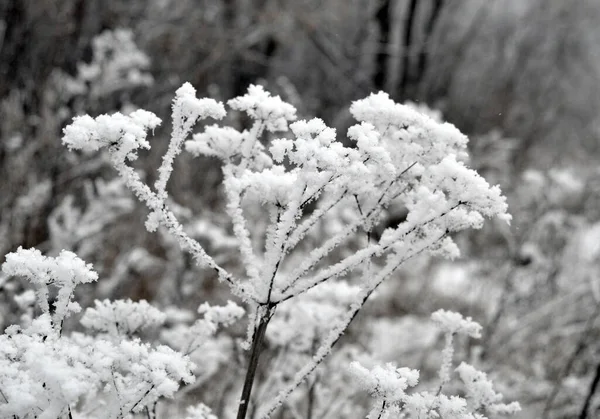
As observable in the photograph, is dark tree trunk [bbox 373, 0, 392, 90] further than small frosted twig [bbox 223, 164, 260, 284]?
Yes

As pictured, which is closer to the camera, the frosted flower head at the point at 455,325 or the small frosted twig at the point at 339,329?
the small frosted twig at the point at 339,329

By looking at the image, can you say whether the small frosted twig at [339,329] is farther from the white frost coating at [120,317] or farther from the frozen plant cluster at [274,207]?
the white frost coating at [120,317]

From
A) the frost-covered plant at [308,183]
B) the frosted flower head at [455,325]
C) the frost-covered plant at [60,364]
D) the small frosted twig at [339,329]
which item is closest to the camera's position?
the frost-covered plant at [60,364]

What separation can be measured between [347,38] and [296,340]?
37.2 ft

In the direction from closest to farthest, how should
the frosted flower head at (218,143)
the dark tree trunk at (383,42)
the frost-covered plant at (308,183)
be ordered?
the frost-covered plant at (308,183)
the frosted flower head at (218,143)
the dark tree trunk at (383,42)

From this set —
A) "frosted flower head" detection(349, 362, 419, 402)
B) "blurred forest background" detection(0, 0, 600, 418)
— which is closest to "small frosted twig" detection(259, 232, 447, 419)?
"frosted flower head" detection(349, 362, 419, 402)

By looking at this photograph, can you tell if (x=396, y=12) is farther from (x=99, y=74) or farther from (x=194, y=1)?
(x=99, y=74)

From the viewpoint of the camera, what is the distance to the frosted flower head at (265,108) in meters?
1.33

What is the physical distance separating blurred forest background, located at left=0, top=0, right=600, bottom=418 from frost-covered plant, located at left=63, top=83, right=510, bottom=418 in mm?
1103

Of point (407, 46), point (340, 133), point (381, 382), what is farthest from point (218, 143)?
point (407, 46)

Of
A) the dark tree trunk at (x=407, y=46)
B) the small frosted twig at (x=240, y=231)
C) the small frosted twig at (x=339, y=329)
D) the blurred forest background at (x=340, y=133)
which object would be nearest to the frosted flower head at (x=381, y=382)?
the small frosted twig at (x=339, y=329)

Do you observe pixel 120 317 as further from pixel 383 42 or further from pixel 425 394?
pixel 383 42

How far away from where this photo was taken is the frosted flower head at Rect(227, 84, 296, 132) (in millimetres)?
1328

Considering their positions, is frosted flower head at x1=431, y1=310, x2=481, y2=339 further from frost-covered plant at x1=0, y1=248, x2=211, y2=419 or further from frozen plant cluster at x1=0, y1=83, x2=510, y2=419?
frost-covered plant at x1=0, y1=248, x2=211, y2=419
